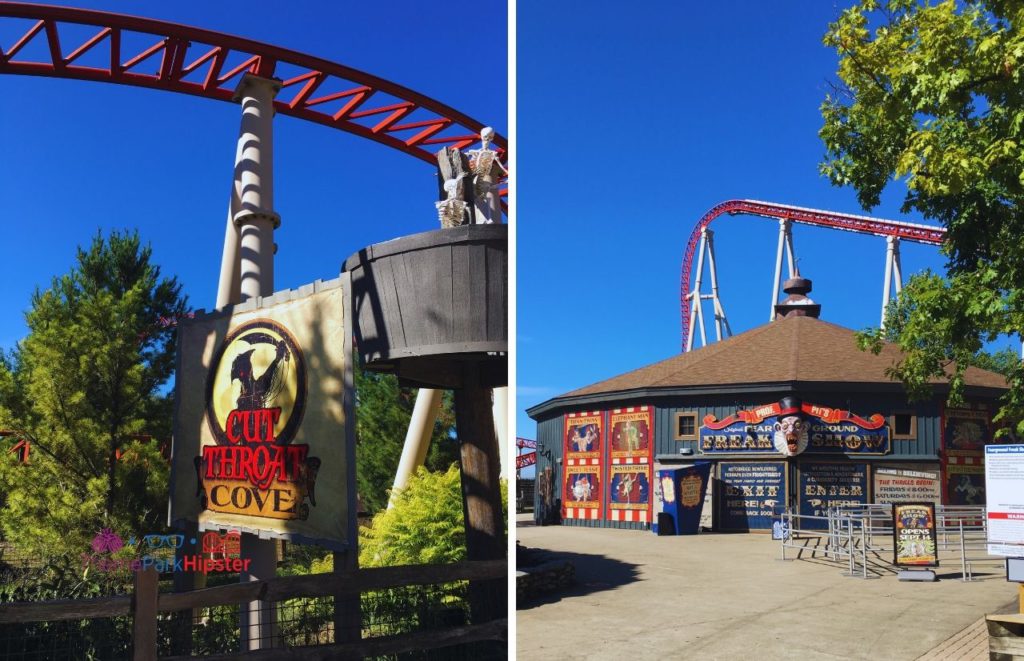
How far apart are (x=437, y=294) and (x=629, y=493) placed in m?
19.0

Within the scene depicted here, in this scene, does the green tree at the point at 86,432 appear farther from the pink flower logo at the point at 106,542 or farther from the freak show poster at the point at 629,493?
the freak show poster at the point at 629,493

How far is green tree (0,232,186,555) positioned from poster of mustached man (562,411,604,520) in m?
12.8

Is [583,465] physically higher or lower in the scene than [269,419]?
lower

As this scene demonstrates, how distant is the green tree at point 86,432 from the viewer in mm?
15016

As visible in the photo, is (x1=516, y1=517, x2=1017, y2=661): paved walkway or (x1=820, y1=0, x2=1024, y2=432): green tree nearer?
(x1=516, y1=517, x2=1017, y2=661): paved walkway

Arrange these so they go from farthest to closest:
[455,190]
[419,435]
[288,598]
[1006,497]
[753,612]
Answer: [419,435]
[753,612]
[1006,497]
[455,190]
[288,598]

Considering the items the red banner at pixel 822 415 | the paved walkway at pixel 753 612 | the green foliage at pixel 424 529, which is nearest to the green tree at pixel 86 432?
the green foliage at pixel 424 529

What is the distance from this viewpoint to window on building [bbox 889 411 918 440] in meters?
23.1

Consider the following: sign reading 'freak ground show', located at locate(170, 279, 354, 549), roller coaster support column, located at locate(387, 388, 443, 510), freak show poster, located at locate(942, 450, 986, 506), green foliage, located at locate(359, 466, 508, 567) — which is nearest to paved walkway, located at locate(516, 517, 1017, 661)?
green foliage, located at locate(359, 466, 508, 567)

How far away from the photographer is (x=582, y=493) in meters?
26.1

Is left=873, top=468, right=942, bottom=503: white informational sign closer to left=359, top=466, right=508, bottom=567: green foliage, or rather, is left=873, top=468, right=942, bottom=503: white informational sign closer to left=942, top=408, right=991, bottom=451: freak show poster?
left=942, top=408, right=991, bottom=451: freak show poster

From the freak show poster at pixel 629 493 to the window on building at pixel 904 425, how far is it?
6.47 meters

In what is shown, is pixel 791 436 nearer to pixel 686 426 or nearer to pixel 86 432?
pixel 686 426

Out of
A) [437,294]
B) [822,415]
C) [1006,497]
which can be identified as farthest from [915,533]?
[437,294]
